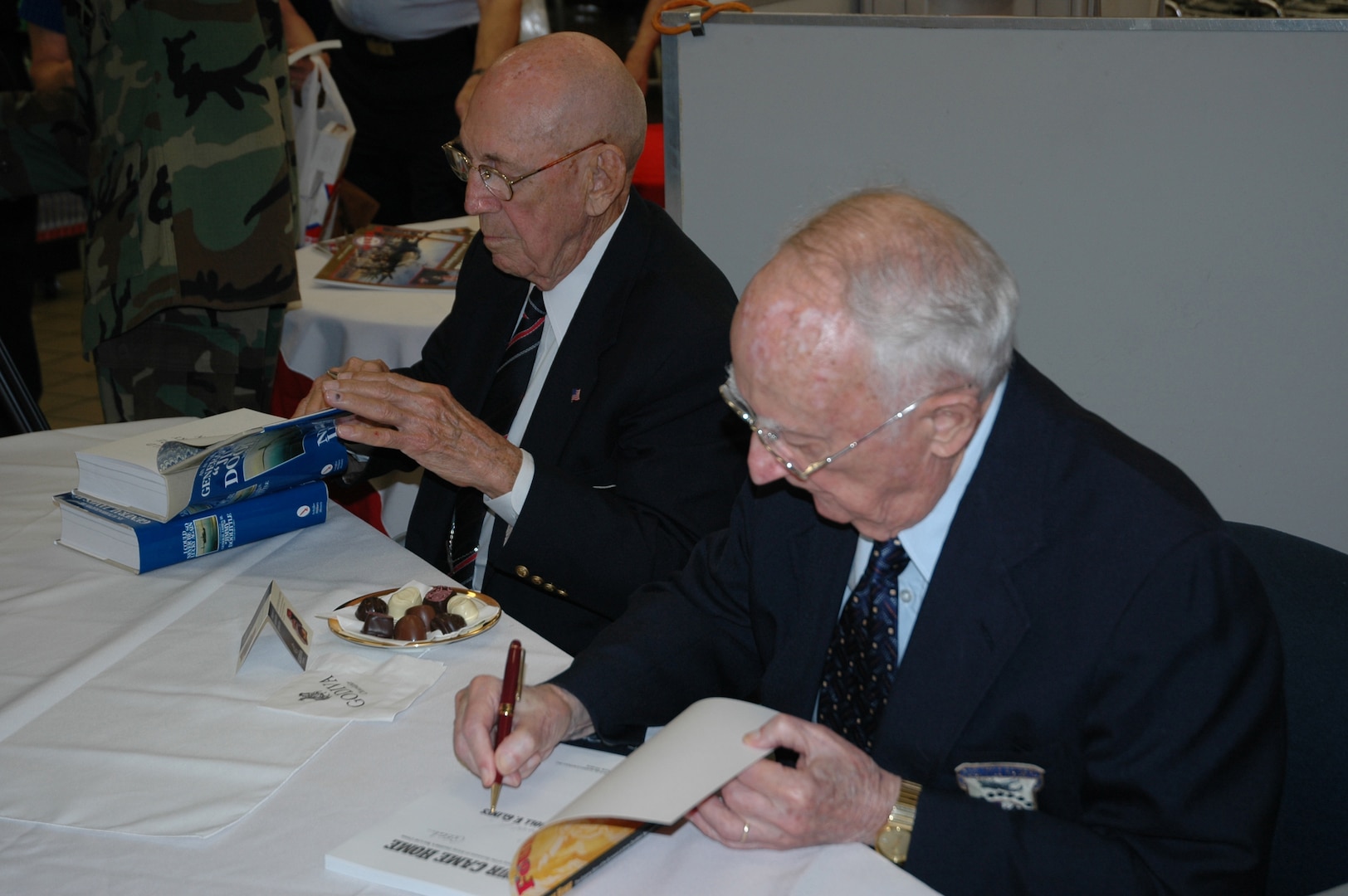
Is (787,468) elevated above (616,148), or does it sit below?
below

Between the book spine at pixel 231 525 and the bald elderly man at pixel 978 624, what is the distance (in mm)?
721

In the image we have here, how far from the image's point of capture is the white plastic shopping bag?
388 centimetres

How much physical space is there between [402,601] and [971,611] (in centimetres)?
79

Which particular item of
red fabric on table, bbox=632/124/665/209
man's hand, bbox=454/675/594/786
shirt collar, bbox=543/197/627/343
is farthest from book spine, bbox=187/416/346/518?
red fabric on table, bbox=632/124/665/209

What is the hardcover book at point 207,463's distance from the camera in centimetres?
178

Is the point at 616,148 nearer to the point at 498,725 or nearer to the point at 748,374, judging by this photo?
the point at 748,374

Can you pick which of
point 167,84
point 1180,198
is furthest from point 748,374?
point 167,84

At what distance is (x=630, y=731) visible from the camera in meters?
1.50

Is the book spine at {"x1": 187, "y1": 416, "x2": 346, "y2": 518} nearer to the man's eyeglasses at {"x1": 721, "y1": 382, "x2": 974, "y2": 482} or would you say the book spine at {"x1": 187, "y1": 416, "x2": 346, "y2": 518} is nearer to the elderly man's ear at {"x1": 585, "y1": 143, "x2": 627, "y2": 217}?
the elderly man's ear at {"x1": 585, "y1": 143, "x2": 627, "y2": 217}

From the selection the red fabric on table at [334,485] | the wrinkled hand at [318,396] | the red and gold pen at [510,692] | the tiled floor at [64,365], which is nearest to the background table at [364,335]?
the red fabric on table at [334,485]

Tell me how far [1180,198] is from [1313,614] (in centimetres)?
135

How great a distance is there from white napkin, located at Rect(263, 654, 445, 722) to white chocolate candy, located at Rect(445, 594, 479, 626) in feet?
0.32

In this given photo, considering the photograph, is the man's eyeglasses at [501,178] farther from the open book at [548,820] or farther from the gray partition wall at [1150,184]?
the open book at [548,820]

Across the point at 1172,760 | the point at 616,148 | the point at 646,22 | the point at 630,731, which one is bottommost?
the point at 630,731
